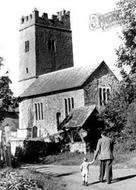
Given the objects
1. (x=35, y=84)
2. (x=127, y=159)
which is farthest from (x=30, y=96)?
(x=127, y=159)

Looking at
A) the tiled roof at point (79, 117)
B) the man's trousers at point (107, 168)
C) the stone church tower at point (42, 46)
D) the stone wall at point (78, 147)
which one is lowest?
the man's trousers at point (107, 168)

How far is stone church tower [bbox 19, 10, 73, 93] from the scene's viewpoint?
5653cm

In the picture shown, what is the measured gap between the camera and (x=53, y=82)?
1887 inches

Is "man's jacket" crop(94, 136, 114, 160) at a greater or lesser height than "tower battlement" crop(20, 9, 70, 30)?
lesser

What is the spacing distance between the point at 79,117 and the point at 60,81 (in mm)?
14289

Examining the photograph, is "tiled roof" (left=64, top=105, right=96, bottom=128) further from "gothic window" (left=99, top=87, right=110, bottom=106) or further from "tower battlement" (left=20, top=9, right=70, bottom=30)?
"tower battlement" (left=20, top=9, right=70, bottom=30)

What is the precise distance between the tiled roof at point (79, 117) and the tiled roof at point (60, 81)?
742 cm

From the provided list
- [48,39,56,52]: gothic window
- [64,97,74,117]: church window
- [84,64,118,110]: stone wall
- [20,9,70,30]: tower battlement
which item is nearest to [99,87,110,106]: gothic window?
[84,64,118,110]: stone wall

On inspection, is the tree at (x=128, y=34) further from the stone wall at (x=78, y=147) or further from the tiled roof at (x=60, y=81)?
the tiled roof at (x=60, y=81)

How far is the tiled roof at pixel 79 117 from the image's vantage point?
31.6 meters

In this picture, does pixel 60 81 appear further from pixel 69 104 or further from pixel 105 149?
pixel 105 149

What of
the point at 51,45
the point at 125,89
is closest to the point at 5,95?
the point at 125,89

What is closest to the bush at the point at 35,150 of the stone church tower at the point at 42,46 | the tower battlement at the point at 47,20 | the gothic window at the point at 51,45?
the stone church tower at the point at 42,46

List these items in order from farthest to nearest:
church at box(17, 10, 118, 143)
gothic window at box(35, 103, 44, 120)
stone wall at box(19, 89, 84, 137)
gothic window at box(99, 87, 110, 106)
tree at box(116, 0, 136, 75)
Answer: gothic window at box(35, 103, 44, 120) → gothic window at box(99, 87, 110, 106) → stone wall at box(19, 89, 84, 137) → church at box(17, 10, 118, 143) → tree at box(116, 0, 136, 75)
